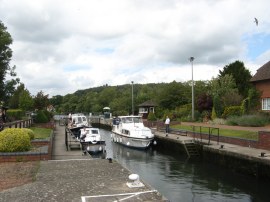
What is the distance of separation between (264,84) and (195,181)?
2194cm

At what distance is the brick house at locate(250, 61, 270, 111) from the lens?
35125mm

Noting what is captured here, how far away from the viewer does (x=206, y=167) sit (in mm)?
21266

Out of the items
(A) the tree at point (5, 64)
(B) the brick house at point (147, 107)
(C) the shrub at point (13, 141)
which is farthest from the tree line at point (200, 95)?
(C) the shrub at point (13, 141)

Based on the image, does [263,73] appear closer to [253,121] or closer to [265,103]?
[265,103]

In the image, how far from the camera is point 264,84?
35.8 meters

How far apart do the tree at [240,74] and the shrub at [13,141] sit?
34.6 meters

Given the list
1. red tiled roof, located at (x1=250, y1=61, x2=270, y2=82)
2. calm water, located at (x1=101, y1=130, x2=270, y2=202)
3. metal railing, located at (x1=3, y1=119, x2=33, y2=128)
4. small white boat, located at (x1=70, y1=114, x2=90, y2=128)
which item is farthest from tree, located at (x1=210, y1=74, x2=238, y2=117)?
metal railing, located at (x1=3, y1=119, x2=33, y2=128)

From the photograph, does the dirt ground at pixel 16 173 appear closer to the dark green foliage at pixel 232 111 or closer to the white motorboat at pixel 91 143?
the white motorboat at pixel 91 143

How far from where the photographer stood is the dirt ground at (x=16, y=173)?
10766mm

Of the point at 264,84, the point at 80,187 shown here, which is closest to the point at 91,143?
the point at 80,187

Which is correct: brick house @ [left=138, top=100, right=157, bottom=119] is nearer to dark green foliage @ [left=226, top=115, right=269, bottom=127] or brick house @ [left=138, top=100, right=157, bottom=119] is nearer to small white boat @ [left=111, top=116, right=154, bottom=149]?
small white boat @ [left=111, top=116, right=154, bottom=149]

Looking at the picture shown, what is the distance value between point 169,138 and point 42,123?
17306 mm

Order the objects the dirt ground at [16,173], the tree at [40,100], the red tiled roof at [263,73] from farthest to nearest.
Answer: the tree at [40,100], the red tiled roof at [263,73], the dirt ground at [16,173]

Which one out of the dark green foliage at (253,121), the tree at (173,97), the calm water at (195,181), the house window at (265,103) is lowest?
the calm water at (195,181)
